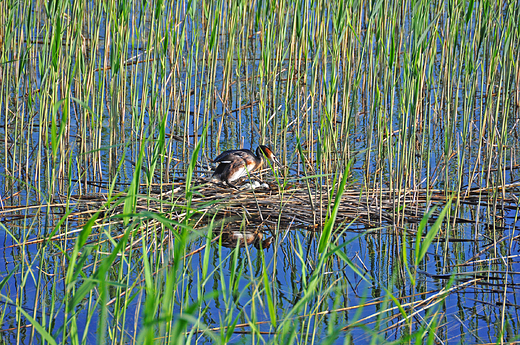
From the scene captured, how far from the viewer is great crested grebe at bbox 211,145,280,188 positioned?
179 inches

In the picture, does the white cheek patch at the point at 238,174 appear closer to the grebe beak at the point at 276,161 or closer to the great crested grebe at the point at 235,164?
the great crested grebe at the point at 235,164

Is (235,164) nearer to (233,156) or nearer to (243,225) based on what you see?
(233,156)

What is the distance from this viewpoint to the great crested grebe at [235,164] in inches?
179

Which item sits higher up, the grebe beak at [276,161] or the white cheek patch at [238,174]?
the grebe beak at [276,161]

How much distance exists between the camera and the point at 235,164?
4.57 metres

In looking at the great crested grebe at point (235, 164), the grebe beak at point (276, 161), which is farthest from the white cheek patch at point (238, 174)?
the grebe beak at point (276, 161)

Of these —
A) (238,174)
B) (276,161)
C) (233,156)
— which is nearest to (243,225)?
(238,174)

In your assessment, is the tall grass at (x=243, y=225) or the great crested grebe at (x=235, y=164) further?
the great crested grebe at (x=235, y=164)

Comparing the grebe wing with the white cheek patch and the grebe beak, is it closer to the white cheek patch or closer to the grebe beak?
the white cheek patch

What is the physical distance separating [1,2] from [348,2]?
2.90 meters

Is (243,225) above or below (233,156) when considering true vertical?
below

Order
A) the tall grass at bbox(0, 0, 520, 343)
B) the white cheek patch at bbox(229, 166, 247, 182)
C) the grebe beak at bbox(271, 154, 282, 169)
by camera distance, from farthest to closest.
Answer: the grebe beak at bbox(271, 154, 282, 169) → the white cheek patch at bbox(229, 166, 247, 182) → the tall grass at bbox(0, 0, 520, 343)

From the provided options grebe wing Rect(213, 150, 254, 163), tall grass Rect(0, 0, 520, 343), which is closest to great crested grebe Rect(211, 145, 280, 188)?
grebe wing Rect(213, 150, 254, 163)

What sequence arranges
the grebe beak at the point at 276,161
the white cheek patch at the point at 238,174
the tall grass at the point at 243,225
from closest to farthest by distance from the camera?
1. the tall grass at the point at 243,225
2. the white cheek patch at the point at 238,174
3. the grebe beak at the point at 276,161
